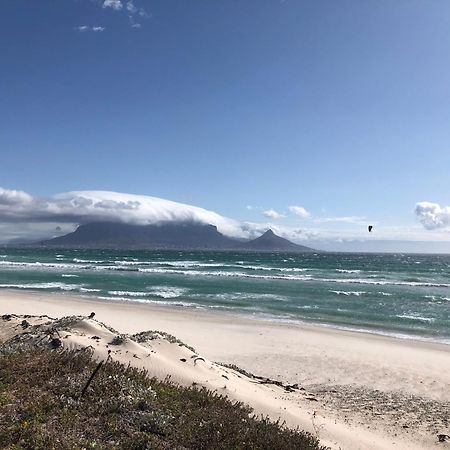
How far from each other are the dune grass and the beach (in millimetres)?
1901

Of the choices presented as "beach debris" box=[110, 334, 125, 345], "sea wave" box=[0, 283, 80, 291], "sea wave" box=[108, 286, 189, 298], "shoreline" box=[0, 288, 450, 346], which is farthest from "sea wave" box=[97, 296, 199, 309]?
"beach debris" box=[110, 334, 125, 345]

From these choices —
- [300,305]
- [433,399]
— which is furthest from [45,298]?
[433,399]

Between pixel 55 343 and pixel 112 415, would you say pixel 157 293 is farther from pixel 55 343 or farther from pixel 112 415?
pixel 112 415

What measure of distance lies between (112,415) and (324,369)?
10.5m

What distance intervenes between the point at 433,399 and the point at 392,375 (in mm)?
2693

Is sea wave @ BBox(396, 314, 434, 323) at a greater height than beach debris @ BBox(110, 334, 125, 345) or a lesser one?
lesser

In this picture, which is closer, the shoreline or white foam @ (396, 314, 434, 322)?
the shoreline

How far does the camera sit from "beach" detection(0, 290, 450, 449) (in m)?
8.68

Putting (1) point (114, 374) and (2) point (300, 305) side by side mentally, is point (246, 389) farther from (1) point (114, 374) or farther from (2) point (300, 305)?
(2) point (300, 305)

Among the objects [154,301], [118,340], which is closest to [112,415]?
[118,340]

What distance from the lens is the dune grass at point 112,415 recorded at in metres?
5.57

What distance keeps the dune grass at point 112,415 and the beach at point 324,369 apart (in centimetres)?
190

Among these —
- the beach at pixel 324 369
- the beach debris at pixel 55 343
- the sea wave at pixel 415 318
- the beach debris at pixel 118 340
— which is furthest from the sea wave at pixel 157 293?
the beach debris at pixel 55 343

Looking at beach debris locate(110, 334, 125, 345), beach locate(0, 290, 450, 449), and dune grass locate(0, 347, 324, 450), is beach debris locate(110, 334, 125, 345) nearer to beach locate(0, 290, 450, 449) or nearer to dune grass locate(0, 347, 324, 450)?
beach locate(0, 290, 450, 449)
